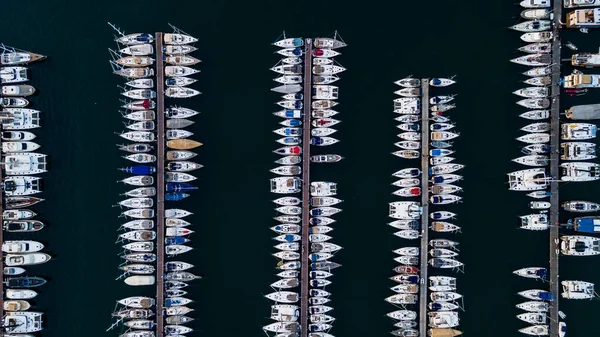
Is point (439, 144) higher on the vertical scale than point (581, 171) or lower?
higher

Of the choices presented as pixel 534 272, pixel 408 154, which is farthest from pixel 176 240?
pixel 534 272

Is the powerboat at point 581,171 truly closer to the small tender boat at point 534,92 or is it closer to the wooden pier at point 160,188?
the small tender boat at point 534,92

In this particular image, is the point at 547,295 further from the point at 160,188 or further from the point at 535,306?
the point at 160,188

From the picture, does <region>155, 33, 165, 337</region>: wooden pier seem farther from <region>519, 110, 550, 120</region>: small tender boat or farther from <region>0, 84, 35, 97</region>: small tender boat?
<region>519, 110, 550, 120</region>: small tender boat

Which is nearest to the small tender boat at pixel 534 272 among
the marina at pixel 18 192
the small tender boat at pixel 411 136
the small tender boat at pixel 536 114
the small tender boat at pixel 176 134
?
the small tender boat at pixel 536 114

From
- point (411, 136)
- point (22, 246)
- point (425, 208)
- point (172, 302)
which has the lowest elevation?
point (172, 302)

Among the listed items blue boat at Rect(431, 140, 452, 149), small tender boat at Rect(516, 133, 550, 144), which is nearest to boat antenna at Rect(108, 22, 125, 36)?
blue boat at Rect(431, 140, 452, 149)

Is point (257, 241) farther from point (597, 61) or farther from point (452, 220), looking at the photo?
point (597, 61)
